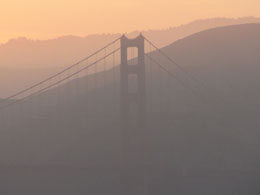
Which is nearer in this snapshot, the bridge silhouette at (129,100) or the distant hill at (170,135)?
the bridge silhouette at (129,100)

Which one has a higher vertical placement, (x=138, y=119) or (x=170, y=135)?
(x=170, y=135)

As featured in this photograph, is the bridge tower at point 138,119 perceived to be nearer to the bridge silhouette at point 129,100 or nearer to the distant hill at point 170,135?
the bridge silhouette at point 129,100

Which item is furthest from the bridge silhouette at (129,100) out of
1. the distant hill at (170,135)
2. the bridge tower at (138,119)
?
the distant hill at (170,135)

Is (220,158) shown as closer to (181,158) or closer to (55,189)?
(181,158)

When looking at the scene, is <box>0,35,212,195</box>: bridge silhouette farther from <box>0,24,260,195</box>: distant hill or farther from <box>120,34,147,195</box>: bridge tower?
<box>0,24,260,195</box>: distant hill

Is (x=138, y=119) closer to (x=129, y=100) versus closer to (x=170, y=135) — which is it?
(x=129, y=100)

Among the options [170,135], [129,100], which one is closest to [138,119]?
[129,100]

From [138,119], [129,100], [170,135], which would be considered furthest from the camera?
[170,135]

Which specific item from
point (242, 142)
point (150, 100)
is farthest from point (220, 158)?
point (150, 100)
